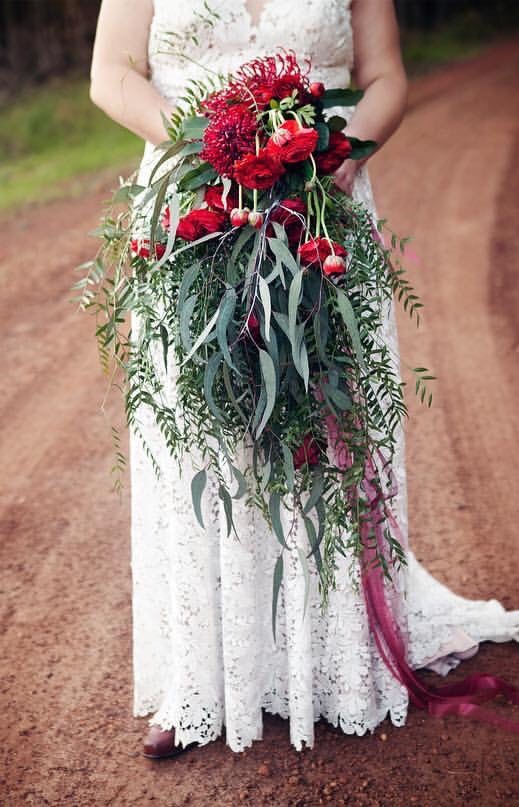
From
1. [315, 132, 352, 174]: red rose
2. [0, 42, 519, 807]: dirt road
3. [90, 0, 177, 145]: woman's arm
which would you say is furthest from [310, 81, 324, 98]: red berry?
[0, 42, 519, 807]: dirt road

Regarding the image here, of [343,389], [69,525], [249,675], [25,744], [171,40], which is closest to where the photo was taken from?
[343,389]

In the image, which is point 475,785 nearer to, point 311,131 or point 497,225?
point 311,131

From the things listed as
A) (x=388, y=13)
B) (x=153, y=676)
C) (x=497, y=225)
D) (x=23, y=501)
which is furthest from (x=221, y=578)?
(x=497, y=225)

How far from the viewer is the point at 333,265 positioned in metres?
2.25

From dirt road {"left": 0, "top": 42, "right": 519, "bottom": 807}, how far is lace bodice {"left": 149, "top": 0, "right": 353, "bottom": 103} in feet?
6.29

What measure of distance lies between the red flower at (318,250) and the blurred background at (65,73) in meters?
8.53

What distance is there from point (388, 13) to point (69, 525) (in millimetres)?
2622

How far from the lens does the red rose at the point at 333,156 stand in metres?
2.36

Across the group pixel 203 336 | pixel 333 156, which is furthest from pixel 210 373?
pixel 333 156

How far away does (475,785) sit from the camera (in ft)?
8.93

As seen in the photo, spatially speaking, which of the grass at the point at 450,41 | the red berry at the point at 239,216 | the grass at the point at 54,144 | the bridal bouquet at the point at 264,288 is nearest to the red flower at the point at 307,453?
the bridal bouquet at the point at 264,288

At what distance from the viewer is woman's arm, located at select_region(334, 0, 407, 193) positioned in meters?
2.74

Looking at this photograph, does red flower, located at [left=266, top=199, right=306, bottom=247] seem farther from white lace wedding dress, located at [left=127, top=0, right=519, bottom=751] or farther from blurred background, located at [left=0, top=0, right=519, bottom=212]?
blurred background, located at [left=0, top=0, right=519, bottom=212]

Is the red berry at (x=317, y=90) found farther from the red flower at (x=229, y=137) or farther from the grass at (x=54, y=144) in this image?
the grass at (x=54, y=144)
